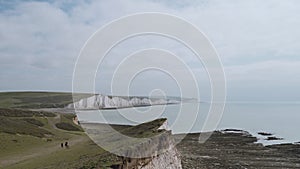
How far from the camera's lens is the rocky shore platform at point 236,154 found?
39.1 m

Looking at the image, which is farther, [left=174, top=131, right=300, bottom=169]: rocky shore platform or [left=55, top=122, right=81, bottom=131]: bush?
[left=55, top=122, right=81, bottom=131]: bush

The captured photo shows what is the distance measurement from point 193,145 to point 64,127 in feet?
A: 74.4

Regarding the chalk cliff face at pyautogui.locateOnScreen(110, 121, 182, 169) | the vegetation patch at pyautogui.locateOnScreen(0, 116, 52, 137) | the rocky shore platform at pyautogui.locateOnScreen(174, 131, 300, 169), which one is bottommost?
the rocky shore platform at pyautogui.locateOnScreen(174, 131, 300, 169)

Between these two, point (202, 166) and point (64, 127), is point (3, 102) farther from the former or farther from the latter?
point (202, 166)

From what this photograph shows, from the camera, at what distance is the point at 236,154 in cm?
4672

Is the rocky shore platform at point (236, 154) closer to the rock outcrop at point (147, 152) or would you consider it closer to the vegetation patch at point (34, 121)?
the rock outcrop at point (147, 152)

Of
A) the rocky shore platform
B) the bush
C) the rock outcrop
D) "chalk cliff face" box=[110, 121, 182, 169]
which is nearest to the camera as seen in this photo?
the rock outcrop

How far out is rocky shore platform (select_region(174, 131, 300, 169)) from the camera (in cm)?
3906

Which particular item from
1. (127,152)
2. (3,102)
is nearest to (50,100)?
(3,102)

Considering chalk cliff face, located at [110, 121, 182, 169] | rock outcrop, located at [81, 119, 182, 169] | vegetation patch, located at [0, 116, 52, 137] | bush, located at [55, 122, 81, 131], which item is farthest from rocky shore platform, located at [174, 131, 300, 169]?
vegetation patch, located at [0, 116, 52, 137]

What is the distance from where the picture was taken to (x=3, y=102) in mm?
157250

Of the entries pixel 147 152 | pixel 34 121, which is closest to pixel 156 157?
pixel 147 152

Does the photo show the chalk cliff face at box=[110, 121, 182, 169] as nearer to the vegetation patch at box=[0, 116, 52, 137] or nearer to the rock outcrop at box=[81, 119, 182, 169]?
the rock outcrop at box=[81, 119, 182, 169]

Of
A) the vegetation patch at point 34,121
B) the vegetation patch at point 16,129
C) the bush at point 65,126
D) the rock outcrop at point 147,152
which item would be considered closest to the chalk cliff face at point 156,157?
the rock outcrop at point 147,152
